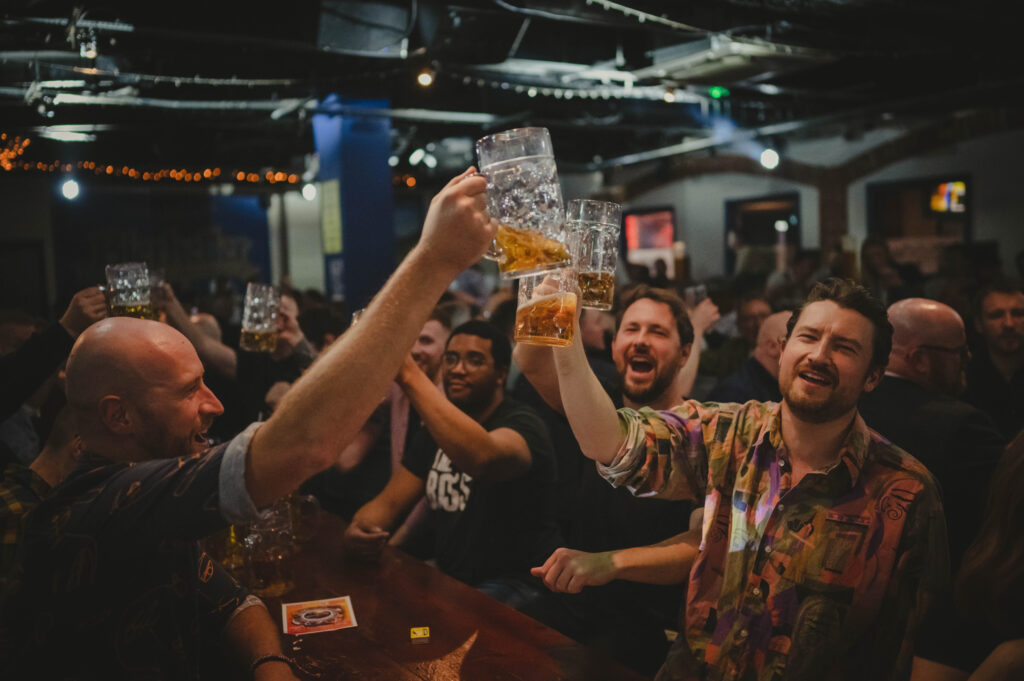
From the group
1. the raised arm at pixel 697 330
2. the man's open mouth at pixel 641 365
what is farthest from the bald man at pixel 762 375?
the man's open mouth at pixel 641 365

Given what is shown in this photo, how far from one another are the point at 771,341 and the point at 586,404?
2140mm

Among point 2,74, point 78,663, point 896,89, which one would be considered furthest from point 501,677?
point 896,89

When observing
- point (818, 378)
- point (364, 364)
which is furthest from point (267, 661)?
point (818, 378)

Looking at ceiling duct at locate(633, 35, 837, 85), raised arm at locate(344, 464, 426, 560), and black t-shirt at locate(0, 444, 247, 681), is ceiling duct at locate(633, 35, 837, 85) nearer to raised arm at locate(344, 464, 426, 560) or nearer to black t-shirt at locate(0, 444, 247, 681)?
raised arm at locate(344, 464, 426, 560)

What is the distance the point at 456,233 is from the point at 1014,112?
877cm

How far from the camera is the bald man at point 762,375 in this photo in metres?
3.61

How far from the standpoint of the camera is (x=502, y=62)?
18.0ft

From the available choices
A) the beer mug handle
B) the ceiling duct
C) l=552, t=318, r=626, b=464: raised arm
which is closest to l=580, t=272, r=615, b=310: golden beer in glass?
l=552, t=318, r=626, b=464: raised arm

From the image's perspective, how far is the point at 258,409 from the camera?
13.5ft

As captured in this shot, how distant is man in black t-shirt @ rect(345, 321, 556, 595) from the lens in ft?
8.25

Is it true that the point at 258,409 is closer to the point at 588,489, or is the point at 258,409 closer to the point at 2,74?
the point at 588,489

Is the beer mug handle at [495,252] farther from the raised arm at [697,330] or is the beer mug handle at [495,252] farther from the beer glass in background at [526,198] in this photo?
the raised arm at [697,330]

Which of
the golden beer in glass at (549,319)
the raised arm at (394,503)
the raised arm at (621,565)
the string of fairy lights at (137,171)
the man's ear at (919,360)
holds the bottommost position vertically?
the raised arm at (394,503)

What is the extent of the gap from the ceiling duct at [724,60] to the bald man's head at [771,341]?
232cm
